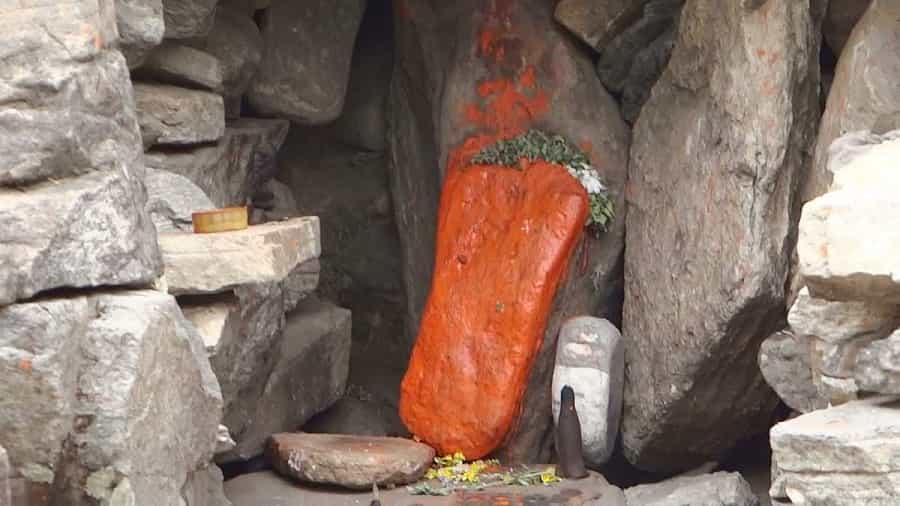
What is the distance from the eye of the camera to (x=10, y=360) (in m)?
5.49

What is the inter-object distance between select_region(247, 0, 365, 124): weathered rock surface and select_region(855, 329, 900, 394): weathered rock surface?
540 cm

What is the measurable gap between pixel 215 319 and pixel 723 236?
2973 millimetres

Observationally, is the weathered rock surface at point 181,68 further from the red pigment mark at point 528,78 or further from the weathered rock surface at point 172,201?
the red pigment mark at point 528,78

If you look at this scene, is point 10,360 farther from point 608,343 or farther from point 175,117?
point 608,343

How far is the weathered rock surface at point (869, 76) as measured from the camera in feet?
25.0

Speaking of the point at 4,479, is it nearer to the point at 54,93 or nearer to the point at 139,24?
the point at 54,93

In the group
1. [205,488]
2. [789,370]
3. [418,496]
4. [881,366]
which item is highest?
[881,366]

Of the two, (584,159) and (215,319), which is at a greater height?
(584,159)

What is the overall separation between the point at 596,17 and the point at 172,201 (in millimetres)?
3409

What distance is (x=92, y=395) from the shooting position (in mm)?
5691

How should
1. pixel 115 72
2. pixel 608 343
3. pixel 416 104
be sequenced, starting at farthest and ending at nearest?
pixel 416 104
pixel 608 343
pixel 115 72

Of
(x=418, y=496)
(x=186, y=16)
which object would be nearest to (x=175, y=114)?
(x=186, y=16)

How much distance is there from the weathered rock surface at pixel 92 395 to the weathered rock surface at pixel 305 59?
4.42 m

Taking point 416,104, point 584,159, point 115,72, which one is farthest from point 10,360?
point 416,104
